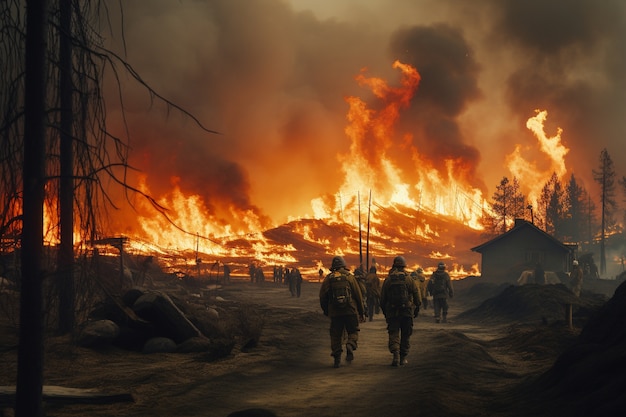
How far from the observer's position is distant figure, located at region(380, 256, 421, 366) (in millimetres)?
A: 14031

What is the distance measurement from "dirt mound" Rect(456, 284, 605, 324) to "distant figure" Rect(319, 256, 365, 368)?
655 inches

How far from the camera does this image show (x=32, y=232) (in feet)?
22.0

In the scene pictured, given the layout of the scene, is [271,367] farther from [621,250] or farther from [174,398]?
[621,250]

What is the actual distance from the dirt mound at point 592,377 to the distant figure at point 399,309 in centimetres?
356

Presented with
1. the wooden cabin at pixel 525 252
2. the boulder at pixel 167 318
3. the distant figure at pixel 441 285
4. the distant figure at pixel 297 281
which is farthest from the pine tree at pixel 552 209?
the boulder at pixel 167 318

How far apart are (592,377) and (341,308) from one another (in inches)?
236

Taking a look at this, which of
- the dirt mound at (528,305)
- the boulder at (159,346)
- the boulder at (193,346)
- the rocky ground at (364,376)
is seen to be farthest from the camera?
the dirt mound at (528,305)

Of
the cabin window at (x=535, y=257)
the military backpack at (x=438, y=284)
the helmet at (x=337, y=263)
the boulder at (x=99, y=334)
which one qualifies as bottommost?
the boulder at (x=99, y=334)

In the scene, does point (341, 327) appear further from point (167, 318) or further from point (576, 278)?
point (576, 278)

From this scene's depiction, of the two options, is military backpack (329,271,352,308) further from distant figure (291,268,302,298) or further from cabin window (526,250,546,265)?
cabin window (526,250,546,265)

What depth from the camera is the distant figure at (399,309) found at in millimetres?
14031

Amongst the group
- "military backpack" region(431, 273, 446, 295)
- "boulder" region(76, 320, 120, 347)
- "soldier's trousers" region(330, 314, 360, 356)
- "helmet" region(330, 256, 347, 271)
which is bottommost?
"boulder" region(76, 320, 120, 347)

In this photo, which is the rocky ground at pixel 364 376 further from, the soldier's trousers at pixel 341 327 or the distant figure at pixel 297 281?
the distant figure at pixel 297 281

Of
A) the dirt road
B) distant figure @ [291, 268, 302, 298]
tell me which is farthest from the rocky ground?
distant figure @ [291, 268, 302, 298]
